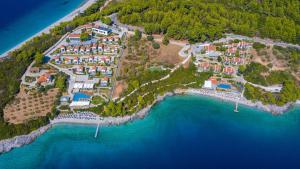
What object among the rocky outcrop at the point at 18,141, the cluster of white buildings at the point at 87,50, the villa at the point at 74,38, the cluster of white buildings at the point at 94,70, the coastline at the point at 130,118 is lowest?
the rocky outcrop at the point at 18,141

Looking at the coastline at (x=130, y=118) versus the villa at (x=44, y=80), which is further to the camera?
the villa at (x=44, y=80)

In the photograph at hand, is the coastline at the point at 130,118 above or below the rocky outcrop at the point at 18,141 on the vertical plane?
above

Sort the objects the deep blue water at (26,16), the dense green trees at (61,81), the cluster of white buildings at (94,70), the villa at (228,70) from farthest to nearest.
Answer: the deep blue water at (26,16)
the villa at (228,70)
the cluster of white buildings at (94,70)
the dense green trees at (61,81)

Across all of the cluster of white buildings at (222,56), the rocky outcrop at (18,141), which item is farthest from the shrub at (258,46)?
the rocky outcrop at (18,141)

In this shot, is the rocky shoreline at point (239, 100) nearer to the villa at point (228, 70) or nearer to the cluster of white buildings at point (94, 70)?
the villa at point (228, 70)

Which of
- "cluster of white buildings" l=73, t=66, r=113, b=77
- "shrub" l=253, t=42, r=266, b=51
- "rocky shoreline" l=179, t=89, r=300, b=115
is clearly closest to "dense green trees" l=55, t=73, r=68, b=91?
"cluster of white buildings" l=73, t=66, r=113, b=77

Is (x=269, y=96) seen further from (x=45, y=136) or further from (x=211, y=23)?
(x=45, y=136)

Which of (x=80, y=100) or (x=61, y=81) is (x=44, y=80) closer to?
(x=61, y=81)

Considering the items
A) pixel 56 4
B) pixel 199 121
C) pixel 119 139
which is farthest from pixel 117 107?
pixel 56 4
